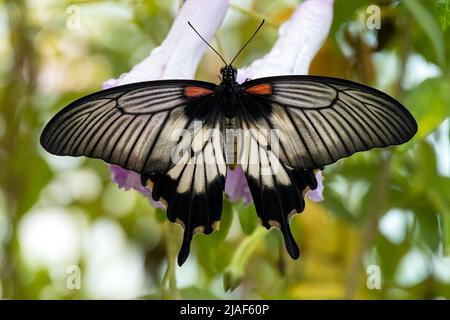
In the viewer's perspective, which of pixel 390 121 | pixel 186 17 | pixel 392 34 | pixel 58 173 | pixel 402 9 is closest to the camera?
pixel 390 121

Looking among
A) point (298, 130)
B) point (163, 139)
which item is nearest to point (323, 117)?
point (298, 130)

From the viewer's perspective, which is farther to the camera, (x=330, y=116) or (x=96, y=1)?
(x=96, y=1)

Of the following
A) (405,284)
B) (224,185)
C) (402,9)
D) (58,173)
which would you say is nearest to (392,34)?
(402,9)

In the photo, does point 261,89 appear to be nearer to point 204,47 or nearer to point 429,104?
point 204,47

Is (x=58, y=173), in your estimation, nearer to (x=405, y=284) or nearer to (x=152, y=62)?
(x=405, y=284)

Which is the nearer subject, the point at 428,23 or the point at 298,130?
the point at 298,130

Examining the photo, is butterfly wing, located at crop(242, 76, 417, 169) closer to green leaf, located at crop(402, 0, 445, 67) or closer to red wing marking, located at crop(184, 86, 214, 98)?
red wing marking, located at crop(184, 86, 214, 98)

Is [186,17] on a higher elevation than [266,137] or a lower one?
higher

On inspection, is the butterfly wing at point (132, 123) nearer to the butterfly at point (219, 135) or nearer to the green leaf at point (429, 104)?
the butterfly at point (219, 135)
